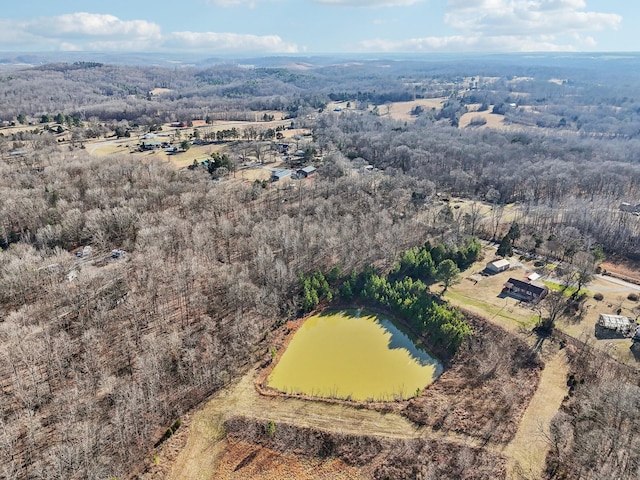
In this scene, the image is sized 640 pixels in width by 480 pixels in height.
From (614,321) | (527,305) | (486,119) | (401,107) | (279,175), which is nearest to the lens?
(614,321)

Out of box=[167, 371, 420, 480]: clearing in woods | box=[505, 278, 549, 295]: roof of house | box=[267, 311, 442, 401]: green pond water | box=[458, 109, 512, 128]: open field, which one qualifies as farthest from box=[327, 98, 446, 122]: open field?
box=[167, 371, 420, 480]: clearing in woods

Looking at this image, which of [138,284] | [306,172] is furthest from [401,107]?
[138,284]

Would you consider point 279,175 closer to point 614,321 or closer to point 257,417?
point 257,417

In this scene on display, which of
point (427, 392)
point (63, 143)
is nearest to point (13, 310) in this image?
point (427, 392)

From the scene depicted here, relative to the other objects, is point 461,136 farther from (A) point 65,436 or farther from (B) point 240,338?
(A) point 65,436

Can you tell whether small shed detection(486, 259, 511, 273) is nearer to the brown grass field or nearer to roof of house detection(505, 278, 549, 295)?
roof of house detection(505, 278, 549, 295)

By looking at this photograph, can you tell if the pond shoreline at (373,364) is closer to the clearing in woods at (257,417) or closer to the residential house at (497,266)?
the clearing in woods at (257,417)

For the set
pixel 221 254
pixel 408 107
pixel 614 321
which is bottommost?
pixel 614 321
